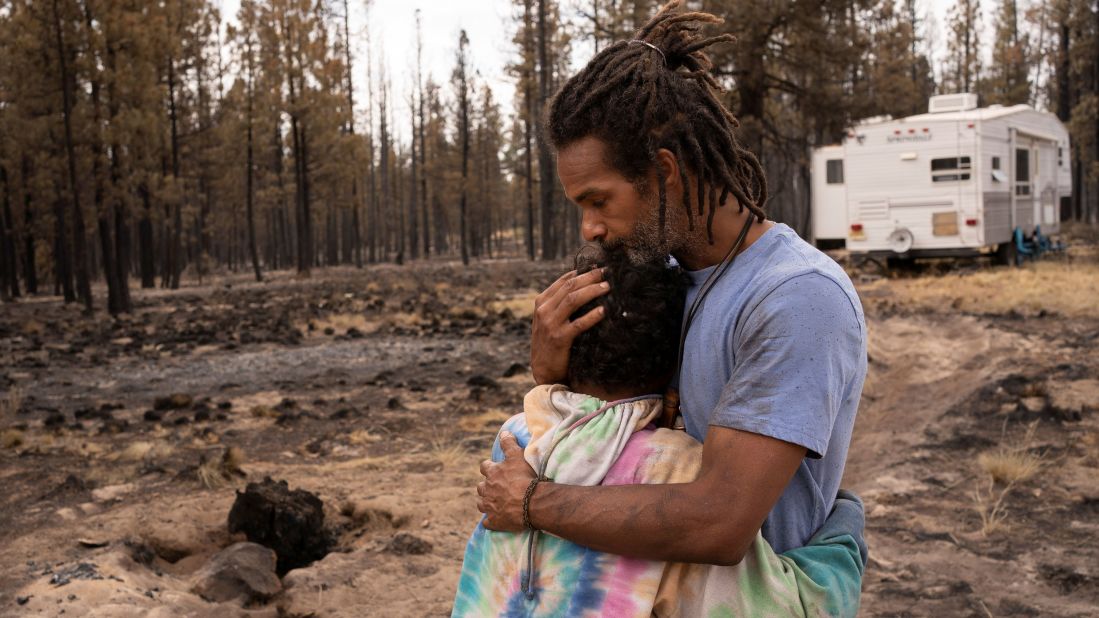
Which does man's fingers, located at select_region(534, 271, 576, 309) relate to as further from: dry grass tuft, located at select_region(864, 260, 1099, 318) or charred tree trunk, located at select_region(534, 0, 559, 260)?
charred tree trunk, located at select_region(534, 0, 559, 260)

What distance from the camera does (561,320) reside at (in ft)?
6.63

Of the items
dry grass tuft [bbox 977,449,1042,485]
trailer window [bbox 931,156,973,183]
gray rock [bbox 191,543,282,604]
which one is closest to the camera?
gray rock [bbox 191,543,282,604]

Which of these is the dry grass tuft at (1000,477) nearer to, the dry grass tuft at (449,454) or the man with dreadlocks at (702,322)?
the dry grass tuft at (449,454)

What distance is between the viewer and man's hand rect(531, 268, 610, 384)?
1984mm

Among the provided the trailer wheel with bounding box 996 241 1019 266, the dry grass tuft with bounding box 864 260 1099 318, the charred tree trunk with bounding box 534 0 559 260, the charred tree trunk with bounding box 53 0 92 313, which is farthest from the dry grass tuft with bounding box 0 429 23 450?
the charred tree trunk with bounding box 534 0 559 260

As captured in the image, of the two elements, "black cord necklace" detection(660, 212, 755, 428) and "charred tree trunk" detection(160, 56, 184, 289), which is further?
"charred tree trunk" detection(160, 56, 184, 289)

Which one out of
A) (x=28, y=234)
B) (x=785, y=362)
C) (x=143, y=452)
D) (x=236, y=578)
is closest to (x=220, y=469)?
(x=143, y=452)

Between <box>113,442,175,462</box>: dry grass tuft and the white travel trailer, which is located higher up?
the white travel trailer

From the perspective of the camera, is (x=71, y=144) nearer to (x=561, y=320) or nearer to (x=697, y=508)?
(x=561, y=320)

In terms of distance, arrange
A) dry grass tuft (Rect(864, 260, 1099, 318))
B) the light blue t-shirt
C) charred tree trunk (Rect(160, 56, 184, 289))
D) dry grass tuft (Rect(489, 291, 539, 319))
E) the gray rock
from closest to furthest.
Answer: the light blue t-shirt < the gray rock < dry grass tuft (Rect(864, 260, 1099, 318)) < dry grass tuft (Rect(489, 291, 539, 319)) < charred tree trunk (Rect(160, 56, 184, 289))

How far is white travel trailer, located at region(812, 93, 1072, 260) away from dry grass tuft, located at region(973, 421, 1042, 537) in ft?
41.6

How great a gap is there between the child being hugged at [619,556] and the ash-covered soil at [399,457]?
2.76 m

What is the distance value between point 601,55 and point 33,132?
23576 millimetres

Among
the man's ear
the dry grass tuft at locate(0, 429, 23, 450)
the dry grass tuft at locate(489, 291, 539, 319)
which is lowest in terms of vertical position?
the dry grass tuft at locate(0, 429, 23, 450)
